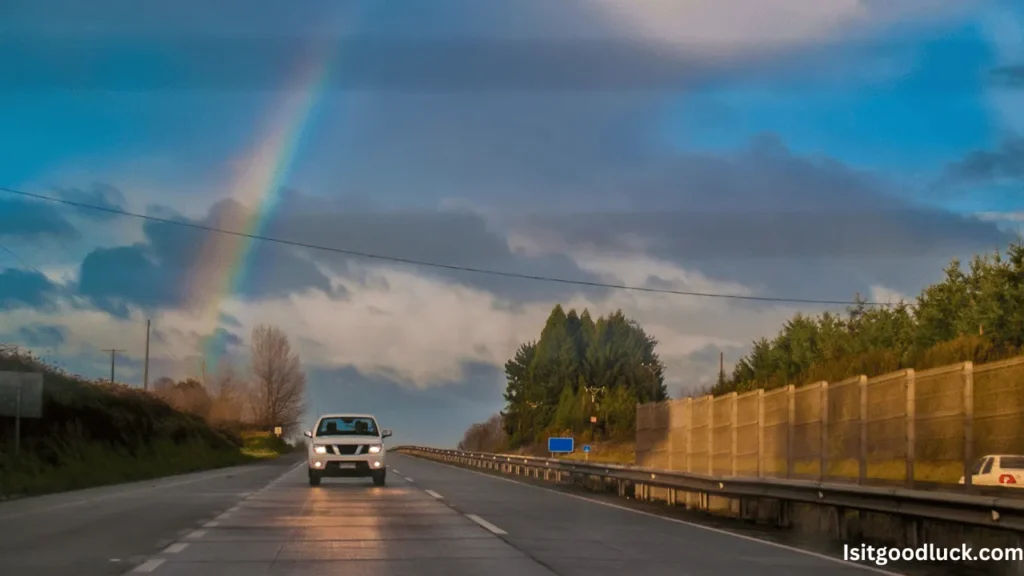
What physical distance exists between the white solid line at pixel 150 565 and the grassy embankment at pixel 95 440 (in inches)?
618

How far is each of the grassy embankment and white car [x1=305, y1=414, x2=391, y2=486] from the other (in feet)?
22.5

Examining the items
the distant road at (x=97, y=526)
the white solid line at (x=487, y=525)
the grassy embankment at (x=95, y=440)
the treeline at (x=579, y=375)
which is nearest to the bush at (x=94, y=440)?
the grassy embankment at (x=95, y=440)

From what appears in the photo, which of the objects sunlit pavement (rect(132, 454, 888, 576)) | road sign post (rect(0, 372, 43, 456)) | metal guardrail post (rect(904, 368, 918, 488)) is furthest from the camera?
road sign post (rect(0, 372, 43, 456))

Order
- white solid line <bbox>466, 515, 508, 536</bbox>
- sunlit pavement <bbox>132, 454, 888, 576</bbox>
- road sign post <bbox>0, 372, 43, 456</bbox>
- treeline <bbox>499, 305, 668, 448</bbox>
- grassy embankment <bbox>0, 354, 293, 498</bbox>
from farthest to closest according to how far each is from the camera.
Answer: treeline <bbox>499, 305, 668, 448</bbox> < road sign post <bbox>0, 372, 43, 456</bbox> < grassy embankment <bbox>0, 354, 293, 498</bbox> < white solid line <bbox>466, 515, 508, 536</bbox> < sunlit pavement <bbox>132, 454, 888, 576</bbox>

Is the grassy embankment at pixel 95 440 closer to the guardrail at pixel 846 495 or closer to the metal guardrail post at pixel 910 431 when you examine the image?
the guardrail at pixel 846 495

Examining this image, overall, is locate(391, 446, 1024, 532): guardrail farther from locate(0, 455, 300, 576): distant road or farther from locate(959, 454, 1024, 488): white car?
locate(0, 455, 300, 576): distant road

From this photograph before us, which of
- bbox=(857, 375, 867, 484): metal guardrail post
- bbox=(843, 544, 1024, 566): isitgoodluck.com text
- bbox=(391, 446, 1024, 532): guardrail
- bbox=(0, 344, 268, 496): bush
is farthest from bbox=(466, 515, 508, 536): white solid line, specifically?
bbox=(0, 344, 268, 496): bush

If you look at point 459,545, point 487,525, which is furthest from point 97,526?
point 459,545

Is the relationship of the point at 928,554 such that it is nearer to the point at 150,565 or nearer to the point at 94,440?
the point at 150,565

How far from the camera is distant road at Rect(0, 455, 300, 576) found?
12758mm

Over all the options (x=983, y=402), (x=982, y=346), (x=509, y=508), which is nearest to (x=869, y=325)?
(x=982, y=346)

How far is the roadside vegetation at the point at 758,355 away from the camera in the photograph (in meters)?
46.8

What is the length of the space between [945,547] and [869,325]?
61.4 metres

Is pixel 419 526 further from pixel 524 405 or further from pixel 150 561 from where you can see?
pixel 524 405
